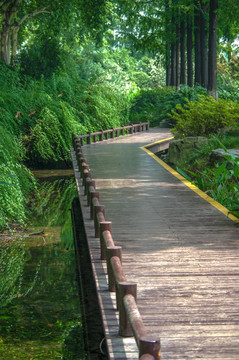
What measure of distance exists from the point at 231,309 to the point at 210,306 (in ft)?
0.69

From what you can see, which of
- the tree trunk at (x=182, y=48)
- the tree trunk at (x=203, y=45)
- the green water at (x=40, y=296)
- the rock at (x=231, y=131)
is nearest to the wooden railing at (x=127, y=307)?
the green water at (x=40, y=296)

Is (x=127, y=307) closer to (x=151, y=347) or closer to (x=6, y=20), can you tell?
(x=151, y=347)

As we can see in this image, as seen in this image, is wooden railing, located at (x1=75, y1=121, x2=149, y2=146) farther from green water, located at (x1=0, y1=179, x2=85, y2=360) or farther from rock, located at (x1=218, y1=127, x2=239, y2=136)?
green water, located at (x1=0, y1=179, x2=85, y2=360)

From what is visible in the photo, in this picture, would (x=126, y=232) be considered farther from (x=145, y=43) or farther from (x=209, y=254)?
(x=145, y=43)

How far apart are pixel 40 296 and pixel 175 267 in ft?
10.6

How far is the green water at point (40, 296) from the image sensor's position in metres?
7.70

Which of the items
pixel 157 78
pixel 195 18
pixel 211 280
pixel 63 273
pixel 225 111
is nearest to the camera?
pixel 211 280

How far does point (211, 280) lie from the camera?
669 cm

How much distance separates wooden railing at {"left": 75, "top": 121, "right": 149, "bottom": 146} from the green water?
33.0 ft

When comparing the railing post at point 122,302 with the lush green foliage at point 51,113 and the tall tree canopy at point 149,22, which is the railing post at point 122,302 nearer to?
the lush green foliage at point 51,113

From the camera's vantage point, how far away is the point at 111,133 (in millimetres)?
30250

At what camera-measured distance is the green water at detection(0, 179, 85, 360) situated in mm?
7703

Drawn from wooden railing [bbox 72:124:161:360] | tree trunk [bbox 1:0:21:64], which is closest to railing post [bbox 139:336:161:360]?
wooden railing [bbox 72:124:161:360]

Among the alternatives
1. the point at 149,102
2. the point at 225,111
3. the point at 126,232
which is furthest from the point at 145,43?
the point at 126,232
